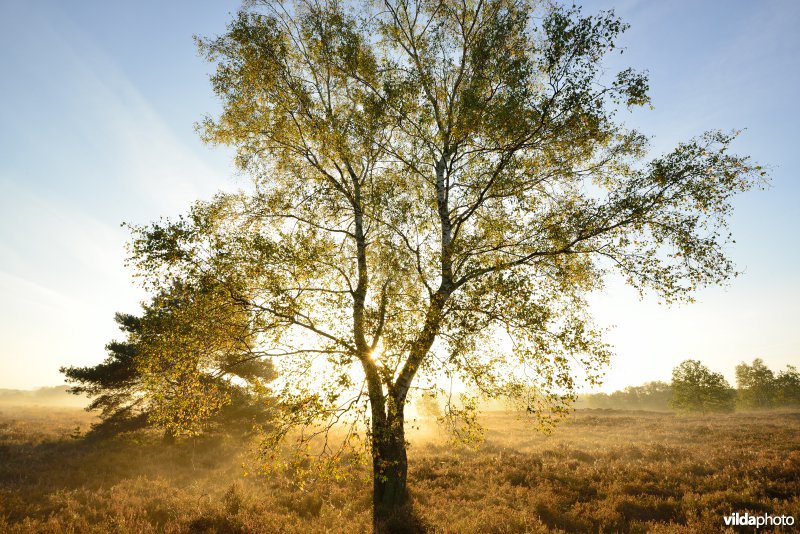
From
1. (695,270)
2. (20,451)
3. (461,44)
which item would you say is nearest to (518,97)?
(461,44)

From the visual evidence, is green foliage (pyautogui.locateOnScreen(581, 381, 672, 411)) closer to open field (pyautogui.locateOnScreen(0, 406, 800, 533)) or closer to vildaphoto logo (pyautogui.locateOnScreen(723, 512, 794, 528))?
open field (pyautogui.locateOnScreen(0, 406, 800, 533))

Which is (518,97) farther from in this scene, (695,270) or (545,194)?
(695,270)

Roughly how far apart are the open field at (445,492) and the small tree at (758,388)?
2788 inches

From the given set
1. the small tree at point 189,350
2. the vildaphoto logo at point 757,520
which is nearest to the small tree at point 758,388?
the vildaphoto logo at point 757,520

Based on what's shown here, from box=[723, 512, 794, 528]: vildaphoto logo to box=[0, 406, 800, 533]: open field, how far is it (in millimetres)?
329

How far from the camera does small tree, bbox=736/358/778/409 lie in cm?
6738

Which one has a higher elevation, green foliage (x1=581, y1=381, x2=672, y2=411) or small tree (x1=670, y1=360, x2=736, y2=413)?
small tree (x1=670, y1=360, x2=736, y2=413)

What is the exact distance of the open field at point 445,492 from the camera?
9523mm

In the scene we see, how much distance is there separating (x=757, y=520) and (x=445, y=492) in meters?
8.24

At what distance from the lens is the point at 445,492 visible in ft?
40.5

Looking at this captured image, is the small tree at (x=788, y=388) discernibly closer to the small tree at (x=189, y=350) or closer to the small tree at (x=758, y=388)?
the small tree at (x=758, y=388)

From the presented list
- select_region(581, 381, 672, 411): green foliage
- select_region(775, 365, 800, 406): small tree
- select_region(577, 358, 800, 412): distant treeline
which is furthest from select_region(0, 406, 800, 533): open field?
select_region(581, 381, 672, 411): green foliage

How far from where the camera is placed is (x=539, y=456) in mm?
17281

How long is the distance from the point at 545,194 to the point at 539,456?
1325 centimetres
